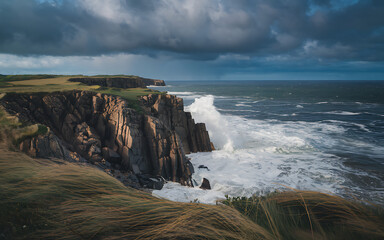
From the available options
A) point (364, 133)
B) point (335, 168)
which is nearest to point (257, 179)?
point (335, 168)

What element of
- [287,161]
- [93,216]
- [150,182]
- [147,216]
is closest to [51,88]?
[150,182]

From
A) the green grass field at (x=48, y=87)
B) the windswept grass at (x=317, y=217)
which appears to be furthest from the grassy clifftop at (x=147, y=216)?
the green grass field at (x=48, y=87)

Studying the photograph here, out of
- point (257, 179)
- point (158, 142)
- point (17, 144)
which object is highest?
point (17, 144)

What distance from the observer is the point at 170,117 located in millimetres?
19484

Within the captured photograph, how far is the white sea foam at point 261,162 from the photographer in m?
11.9

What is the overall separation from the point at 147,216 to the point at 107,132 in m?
12.4

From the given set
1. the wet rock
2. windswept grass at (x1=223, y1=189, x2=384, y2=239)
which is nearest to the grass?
the wet rock

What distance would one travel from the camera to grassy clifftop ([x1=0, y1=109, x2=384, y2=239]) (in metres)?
1.99

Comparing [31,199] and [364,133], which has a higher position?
[31,199]

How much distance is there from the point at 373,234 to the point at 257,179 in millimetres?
12086

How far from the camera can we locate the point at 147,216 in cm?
228

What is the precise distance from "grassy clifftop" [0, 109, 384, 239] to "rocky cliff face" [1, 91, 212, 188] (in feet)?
29.9

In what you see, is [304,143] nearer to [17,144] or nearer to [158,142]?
[158,142]

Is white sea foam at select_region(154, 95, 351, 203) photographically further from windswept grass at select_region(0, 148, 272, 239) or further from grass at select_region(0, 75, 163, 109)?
grass at select_region(0, 75, 163, 109)
